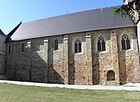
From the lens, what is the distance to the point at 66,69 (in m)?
28.5

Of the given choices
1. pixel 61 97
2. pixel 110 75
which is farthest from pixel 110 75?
Answer: pixel 61 97

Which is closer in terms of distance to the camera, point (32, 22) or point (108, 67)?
point (108, 67)

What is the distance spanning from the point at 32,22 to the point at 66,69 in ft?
40.6

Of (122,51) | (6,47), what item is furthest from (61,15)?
(122,51)

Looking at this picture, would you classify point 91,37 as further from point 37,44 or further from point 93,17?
point 37,44

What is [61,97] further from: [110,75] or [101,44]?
[101,44]

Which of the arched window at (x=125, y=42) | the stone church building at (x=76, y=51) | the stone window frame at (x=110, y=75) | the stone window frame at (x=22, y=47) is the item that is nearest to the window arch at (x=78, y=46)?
the stone church building at (x=76, y=51)

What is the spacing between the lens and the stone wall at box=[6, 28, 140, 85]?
26141mm

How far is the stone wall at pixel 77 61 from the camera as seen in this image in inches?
1029

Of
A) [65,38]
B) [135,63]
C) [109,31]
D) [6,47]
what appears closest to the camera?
[135,63]

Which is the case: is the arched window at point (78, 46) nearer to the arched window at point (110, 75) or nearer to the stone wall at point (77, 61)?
the stone wall at point (77, 61)

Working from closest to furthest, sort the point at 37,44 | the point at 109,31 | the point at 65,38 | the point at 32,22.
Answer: the point at 109,31 < the point at 65,38 < the point at 37,44 < the point at 32,22

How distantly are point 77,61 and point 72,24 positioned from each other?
5.89 m

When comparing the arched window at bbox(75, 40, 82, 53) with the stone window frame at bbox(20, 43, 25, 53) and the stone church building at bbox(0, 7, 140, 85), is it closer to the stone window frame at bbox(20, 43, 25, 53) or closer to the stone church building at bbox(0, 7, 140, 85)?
the stone church building at bbox(0, 7, 140, 85)
